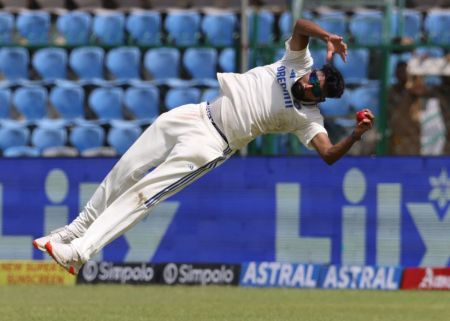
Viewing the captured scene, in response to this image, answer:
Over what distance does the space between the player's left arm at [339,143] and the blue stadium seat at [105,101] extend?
6.19 m

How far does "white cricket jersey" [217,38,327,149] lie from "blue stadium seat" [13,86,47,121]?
6.33 meters

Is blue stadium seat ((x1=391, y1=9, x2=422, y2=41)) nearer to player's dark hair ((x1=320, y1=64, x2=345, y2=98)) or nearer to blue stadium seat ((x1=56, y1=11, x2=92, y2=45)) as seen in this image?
blue stadium seat ((x1=56, y1=11, x2=92, y2=45))

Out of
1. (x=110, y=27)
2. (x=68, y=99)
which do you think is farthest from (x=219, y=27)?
(x=68, y=99)

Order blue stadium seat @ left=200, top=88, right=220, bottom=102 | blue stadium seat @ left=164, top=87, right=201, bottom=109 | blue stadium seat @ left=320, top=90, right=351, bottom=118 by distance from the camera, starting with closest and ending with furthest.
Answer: blue stadium seat @ left=320, top=90, right=351, bottom=118
blue stadium seat @ left=200, top=88, right=220, bottom=102
blue stadium seat @ left=164, top=87, right=201, bottom=109

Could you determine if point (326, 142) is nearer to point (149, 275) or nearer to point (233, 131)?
point (233, 131)

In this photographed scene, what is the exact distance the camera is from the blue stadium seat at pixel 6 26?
16.1m

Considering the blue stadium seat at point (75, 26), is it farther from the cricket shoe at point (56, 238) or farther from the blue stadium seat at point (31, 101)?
the cricket shoe at point (56, 238)

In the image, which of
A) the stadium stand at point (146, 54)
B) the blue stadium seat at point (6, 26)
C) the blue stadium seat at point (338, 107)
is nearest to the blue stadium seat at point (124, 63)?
the stadium stand at point (146, 54)

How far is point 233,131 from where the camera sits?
26.0ft

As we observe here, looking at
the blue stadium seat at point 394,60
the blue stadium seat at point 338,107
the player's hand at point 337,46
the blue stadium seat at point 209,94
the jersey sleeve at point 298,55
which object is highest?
the player's hand at point 337,46

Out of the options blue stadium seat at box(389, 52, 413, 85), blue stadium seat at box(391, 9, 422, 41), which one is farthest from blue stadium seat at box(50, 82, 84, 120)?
blue stadium seat at box(391, 9, 422, 41)

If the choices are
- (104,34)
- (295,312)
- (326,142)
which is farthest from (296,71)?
(104,34)

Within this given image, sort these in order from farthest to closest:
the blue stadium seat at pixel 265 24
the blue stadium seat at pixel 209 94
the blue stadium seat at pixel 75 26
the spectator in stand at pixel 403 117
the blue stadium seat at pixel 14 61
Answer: the blue stadium seat at pixel 75 26 → the blue stadium seat at pixel 265 24 → the blue stadium seat at pixel 14 61 → the blue stadium seat at pixel 209 94 → the spectator in stand at pixel 403 117

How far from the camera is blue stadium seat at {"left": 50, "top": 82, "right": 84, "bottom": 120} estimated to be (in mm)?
13844
